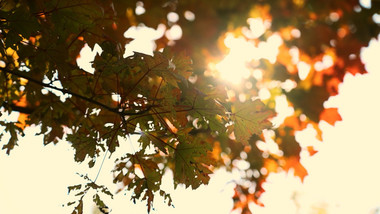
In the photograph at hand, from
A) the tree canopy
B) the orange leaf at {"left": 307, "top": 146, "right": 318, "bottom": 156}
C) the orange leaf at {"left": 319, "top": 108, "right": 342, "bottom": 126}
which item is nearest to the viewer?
the tree canopy

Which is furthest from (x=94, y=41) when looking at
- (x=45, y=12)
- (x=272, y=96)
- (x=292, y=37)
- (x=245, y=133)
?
(x=292, y=37)

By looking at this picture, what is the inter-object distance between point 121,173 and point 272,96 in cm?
214

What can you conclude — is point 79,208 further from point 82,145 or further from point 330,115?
point 330,115

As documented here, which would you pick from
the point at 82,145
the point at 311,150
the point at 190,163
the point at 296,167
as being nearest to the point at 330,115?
the point at 311,150

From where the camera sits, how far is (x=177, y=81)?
3.18 feet

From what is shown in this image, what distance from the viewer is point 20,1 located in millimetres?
1396

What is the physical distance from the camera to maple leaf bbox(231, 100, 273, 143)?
40.3 inches

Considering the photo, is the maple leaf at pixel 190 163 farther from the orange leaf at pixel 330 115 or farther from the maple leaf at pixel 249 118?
the orange leaf at pixel 330 115

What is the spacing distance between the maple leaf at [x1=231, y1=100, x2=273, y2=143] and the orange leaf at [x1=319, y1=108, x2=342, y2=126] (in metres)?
1.70

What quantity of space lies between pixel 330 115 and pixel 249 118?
1.77m

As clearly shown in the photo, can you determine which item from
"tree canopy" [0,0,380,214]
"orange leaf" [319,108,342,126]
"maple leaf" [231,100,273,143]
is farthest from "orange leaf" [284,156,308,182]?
"maple leaf" [231,100,273,143]

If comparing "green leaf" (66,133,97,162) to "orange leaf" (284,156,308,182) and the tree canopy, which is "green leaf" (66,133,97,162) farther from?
"orange leaf" (284,156,308,182)

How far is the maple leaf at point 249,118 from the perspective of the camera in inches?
40.3

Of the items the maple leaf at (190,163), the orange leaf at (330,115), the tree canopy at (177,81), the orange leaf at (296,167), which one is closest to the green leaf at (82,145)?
the tree canopy at (177,81)
